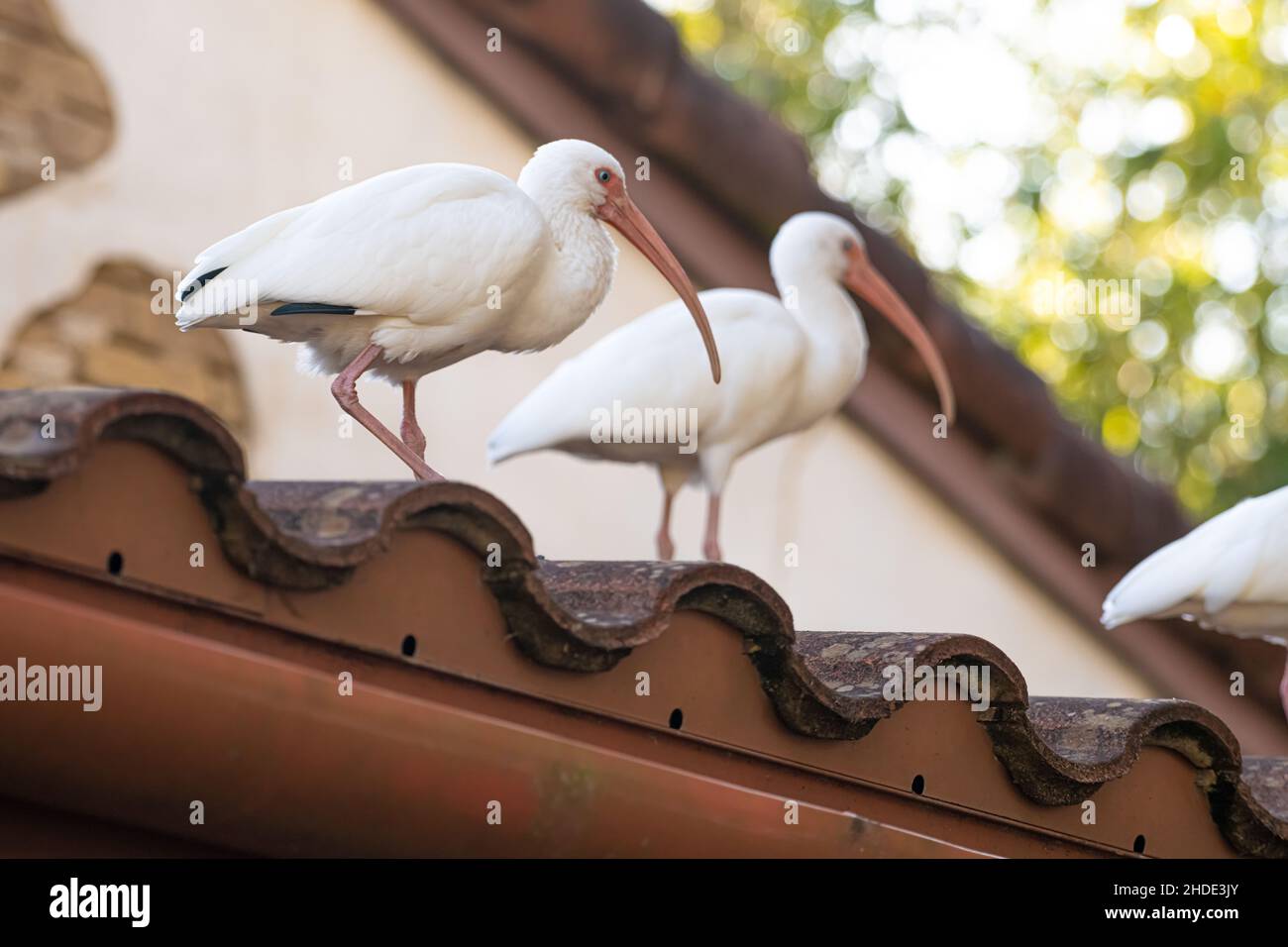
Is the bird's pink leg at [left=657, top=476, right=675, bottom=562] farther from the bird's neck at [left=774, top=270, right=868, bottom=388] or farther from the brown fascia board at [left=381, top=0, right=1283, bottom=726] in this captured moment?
the brown fascia board at [left=381, top=0, right=1283, bottom=726]

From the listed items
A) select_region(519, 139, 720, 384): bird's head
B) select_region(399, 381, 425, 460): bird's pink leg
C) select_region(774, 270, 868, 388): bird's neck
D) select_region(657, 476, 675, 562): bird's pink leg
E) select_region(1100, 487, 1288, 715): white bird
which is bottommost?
select_region(1100, 487, 1288, 715): white bird

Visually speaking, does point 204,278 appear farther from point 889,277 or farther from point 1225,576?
point 889,277

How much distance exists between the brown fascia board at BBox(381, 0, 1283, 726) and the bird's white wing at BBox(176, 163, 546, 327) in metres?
3.30

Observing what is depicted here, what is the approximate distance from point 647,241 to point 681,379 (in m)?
1.50

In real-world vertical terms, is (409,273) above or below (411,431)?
above

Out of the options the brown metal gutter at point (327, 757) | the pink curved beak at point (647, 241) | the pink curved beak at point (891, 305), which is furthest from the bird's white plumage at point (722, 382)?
the brown metal gutter at point (327, 757)

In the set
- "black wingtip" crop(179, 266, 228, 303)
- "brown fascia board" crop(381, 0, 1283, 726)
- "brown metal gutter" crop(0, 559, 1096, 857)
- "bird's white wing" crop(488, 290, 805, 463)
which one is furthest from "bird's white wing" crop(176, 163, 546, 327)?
"brown fascia board" crop(381, 0, 1283, 726)

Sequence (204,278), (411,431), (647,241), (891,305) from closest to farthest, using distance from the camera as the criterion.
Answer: (204,278) → (411,431) → (647,241) → (891,305)

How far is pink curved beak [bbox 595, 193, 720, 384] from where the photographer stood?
15.4ft

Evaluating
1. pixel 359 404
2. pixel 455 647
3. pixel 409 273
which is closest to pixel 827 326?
pixel 359 404

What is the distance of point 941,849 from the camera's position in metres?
3.56

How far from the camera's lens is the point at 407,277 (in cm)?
407

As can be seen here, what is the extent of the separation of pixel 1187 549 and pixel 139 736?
166 inches
